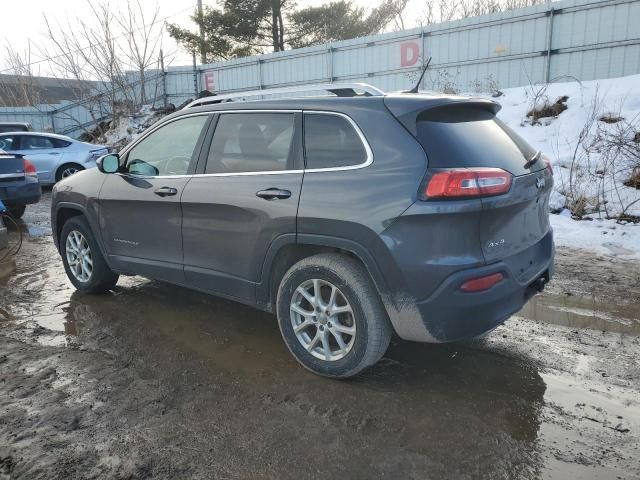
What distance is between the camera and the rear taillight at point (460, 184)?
2.76 meters

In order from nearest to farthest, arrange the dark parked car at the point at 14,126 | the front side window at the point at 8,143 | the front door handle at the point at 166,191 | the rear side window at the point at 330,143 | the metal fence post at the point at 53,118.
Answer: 1. the rear side window at the point at 330,143
2. the front door handle at the point at 166,191
3. the front side window at the point at 8,143
4. the dark parked car at the point at 14,126
5. the metal fence post at the point at 53,118

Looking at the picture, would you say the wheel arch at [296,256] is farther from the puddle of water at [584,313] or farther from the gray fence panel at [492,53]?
the gray fence panel at [492,53]

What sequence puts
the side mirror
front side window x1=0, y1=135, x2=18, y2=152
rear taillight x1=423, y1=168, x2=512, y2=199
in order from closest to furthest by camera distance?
rear taillight x1=423, y1=168, x2=512, y2=199 < the side mirror < front side window x1=0, y1=135, x2=18, y2=152

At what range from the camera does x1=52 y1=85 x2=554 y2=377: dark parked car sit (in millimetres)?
2822

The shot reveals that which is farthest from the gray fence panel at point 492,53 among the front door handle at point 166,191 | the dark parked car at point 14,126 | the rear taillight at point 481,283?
the front door handle at point 166,191

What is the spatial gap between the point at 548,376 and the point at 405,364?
894 mm

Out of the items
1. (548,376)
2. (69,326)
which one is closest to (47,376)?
(69,326)

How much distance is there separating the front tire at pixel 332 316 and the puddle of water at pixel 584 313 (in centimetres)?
189

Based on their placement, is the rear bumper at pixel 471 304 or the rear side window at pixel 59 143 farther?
the rear side window at pixel 59 143

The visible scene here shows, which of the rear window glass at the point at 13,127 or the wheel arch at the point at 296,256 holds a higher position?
the rear window glass at the point at 13,127

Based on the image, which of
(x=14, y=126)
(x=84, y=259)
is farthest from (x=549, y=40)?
(x=14, y=126)

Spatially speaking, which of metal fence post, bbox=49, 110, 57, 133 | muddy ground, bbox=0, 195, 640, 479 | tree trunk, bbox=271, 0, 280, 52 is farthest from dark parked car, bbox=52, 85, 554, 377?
metal fence post, bbox=49, 110, 57, 133

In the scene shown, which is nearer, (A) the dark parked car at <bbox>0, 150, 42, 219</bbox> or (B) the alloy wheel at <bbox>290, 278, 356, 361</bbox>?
(B) the alloy wheel at <bbox>290, 278, 356, 361</bbox>

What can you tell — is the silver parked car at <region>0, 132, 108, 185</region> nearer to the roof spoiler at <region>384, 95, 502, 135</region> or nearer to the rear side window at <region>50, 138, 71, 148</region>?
the rear side window at <region>50, 138, 71, 148</region>
